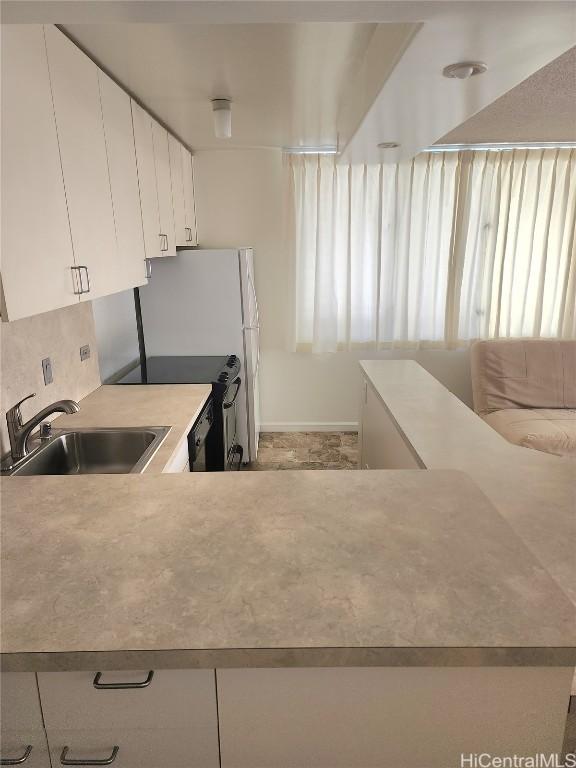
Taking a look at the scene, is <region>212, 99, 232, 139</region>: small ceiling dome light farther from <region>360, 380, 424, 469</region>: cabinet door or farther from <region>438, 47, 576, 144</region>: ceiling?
<region>360, 380, 424, 469</region>: cabinet door

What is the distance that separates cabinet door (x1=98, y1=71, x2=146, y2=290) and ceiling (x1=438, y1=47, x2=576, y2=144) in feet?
6.11

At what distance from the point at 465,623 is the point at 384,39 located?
169 cm

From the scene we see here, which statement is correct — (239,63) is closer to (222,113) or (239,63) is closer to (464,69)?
(222,113)

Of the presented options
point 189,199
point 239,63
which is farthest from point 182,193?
point 239,63

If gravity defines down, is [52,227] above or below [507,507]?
above

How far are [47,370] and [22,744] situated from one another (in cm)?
152

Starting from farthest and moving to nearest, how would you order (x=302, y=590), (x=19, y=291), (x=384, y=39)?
(x=384, y=39), (x=19, y=291), (x=302, y=590)

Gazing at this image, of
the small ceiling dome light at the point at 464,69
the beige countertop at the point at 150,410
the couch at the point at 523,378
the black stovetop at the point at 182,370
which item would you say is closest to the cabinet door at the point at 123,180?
the beige countertop at the point at 150,410

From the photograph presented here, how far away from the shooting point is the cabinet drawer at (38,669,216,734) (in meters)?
0.81

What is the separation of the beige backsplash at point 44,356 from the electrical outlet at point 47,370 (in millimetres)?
22

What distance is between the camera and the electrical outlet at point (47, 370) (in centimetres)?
206

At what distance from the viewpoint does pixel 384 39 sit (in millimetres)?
1585

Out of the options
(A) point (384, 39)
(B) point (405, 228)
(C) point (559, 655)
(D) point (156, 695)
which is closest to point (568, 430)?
(B) point (405, 228)

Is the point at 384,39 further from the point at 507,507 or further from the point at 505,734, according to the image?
the point at 505,734
